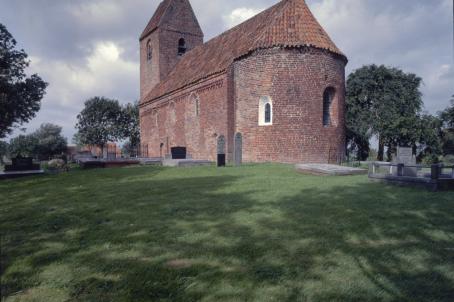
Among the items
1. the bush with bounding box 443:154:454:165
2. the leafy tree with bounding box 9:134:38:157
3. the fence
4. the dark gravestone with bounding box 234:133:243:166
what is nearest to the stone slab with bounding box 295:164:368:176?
the fence

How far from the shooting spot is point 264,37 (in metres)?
19.8

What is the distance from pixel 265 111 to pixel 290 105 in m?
1.52

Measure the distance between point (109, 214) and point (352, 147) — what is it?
34047 millimetres

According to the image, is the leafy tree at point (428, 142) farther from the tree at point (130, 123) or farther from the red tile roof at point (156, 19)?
the tree at point (130, 123)

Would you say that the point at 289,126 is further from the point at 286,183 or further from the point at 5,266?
the point at 5,266

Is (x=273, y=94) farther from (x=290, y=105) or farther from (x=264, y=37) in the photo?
(x=264, y=37)

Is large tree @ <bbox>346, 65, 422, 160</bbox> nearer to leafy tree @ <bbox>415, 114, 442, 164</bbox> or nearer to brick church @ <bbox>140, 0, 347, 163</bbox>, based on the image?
leafy tree @ <bbox>415, 114, 442, 164</bbox>

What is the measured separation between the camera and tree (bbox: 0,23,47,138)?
1961 cm

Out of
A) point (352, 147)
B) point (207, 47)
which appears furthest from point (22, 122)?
point (352, 147)

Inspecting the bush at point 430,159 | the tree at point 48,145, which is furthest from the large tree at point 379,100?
the tree at point 48,145

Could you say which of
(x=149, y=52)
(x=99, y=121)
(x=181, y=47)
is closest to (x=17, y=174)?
(x=181, y=47)

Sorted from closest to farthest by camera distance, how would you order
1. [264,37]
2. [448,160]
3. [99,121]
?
1. [264,37]
2. [448,160]
3. [99,121]

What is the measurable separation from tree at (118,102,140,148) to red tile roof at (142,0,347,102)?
2618 cm

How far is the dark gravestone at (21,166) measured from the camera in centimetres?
1742
